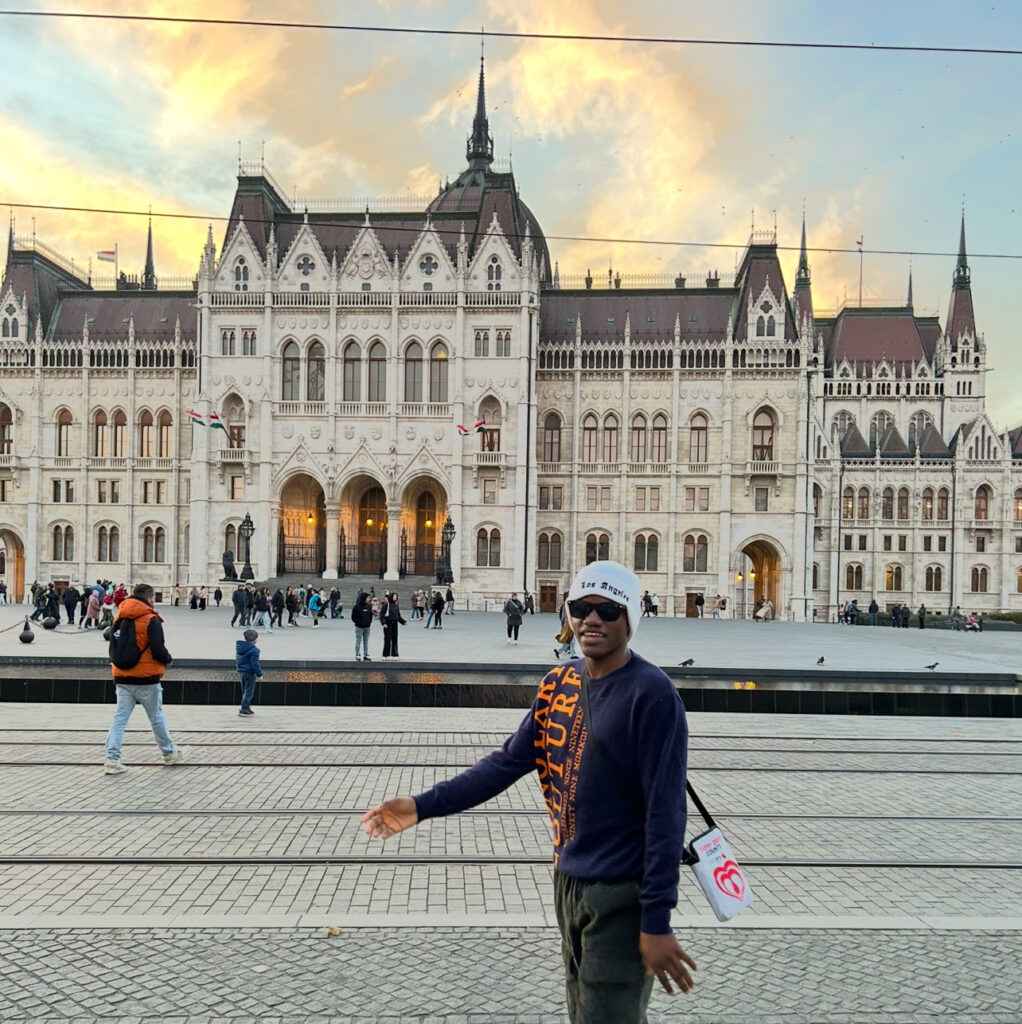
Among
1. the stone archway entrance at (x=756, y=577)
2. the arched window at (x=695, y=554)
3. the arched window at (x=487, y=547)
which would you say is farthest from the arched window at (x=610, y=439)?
the stone archway entrance at (x=756, y=577)

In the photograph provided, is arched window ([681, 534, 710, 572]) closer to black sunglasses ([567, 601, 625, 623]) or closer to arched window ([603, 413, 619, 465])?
arched window ([603, 413, 619, 465])

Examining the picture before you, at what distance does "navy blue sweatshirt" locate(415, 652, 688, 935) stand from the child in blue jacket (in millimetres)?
9289

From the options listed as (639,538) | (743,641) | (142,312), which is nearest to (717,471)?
(639,538)

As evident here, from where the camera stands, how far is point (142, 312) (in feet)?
175

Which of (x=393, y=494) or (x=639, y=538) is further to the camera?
(x=639, y=538)

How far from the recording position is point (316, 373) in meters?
46.8

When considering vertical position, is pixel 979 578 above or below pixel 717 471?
below

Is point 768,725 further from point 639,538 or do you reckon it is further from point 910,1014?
point 639,538

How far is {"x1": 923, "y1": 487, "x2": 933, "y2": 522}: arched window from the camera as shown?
6044 centimetres

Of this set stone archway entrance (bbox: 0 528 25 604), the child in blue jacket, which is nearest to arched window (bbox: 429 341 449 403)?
stone archway entrance (bbox: 0 528 25 604)

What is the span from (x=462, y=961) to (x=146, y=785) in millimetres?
4653

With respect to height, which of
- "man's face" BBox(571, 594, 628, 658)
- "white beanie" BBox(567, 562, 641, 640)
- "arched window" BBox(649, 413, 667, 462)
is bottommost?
"man's face" BBox(571, 594, 628, 658)

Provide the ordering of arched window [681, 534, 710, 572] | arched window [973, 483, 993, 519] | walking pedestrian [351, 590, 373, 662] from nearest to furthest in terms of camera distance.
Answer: walking pedestrian [351, 590, 373, 662] < arched window [681, 534, 710, 572] < arched window [973, 483, 993, 519]

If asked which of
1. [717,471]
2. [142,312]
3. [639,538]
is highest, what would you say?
[142,312]
